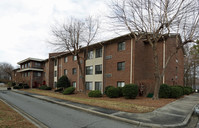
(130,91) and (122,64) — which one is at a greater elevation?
(122,64)

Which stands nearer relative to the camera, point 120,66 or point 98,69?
point 120,66

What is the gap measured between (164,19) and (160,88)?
711 cm

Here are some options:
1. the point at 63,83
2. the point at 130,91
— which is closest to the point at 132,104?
the point at 130,91

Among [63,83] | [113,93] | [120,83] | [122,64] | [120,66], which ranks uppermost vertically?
[122,64]

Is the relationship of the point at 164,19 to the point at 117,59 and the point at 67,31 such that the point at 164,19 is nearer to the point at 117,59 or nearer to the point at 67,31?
the point at 117,59

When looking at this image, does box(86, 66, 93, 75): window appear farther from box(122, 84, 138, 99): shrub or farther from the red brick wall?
box(122, 84, 138, 99): shrub

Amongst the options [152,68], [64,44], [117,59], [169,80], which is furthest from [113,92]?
[64,44]

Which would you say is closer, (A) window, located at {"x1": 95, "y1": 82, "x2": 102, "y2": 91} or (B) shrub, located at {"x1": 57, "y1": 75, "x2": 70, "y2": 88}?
(A) window, located at {"x1": 95, "y1": 82, "x2": 102, "y2": 91}

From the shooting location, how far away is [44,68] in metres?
38.9

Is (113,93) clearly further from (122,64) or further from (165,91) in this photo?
(165,91)

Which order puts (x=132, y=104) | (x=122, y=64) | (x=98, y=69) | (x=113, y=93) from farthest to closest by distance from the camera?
(x=98, y=69) → (x=122, y=64) → (x=113, y=93) → (x=132, y=104)

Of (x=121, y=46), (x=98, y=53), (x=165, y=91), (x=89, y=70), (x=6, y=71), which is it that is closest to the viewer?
(x=165, y=91)

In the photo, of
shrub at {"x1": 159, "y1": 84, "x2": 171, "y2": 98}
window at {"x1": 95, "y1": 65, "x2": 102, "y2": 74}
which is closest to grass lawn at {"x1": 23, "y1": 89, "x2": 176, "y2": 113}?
shrub at {"x1": 159, "y1": 84, "x2": 171, "y2": 98}

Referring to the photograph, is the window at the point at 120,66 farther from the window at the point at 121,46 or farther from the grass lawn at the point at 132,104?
the grass lawn at the point at 132,104
